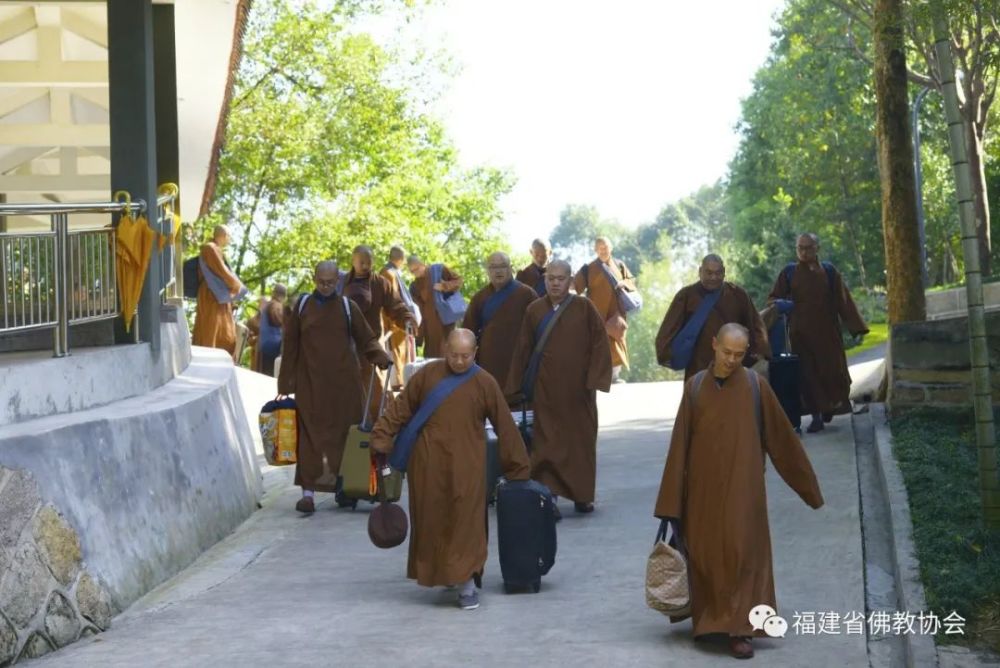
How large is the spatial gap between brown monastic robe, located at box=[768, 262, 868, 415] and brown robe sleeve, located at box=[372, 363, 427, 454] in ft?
22.3

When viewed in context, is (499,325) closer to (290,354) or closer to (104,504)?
(290,354)

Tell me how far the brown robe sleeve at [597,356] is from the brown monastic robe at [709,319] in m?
1.29

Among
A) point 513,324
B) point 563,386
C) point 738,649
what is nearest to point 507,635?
point 738,649

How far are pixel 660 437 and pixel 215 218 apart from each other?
26.5m

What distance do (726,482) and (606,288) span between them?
1226cm

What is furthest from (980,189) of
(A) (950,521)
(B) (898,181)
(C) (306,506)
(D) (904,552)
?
(D) (904,552)

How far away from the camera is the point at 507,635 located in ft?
28.4

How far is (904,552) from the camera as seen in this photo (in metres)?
9.66

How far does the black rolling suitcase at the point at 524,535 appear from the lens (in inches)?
389

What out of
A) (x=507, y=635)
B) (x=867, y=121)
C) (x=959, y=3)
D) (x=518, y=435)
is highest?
(x=867, y=121)

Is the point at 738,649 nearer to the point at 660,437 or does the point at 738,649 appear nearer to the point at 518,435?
the point at 518,435

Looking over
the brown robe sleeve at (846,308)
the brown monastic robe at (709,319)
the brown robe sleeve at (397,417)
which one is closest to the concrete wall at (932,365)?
the brown robe sleeve at (846,308)

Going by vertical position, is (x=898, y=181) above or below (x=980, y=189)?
below

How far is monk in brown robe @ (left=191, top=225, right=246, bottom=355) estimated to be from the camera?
1919 cm
